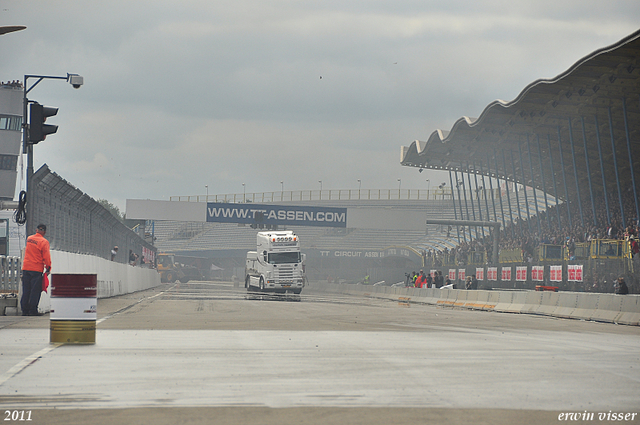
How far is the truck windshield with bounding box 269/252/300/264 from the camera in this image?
1724 inches

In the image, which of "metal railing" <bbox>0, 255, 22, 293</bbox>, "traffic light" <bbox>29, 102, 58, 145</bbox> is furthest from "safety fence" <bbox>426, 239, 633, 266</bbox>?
"metal railing" <bbox>0, 255, 22, 293</bbox>

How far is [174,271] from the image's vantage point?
89250 millimetres

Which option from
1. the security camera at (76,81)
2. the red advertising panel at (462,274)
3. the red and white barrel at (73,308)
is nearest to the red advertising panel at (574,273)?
the red advertising panel at (462,274)

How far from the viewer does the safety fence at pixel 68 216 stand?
17672 millimetres

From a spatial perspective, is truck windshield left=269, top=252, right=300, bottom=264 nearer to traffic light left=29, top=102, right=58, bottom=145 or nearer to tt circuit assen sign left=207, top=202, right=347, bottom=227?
tt circuit assen sign left=207, top=202, right=347, bottom=227

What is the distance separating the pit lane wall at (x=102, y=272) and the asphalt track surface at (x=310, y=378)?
5.90 metres

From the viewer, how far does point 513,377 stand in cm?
768

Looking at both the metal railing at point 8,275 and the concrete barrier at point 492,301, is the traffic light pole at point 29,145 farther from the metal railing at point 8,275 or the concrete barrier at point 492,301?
the concrete barrier at point 492,301

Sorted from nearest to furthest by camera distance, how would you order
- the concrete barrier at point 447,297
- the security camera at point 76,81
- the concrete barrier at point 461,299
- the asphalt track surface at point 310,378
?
the asphalt track surface at point 310,378 → the security camera at point 76,81 → the concrete barrier at point 461,299 → the concrete barrier at point 447,297

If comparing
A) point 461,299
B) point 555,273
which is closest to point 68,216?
point 461,299

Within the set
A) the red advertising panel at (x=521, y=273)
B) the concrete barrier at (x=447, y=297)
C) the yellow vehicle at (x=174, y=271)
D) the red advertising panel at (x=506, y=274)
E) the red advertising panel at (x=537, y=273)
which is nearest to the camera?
the red advertising panel at (x=537, y=273)

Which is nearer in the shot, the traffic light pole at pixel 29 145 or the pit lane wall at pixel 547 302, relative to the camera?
the traffic light pole at pixel 29 145

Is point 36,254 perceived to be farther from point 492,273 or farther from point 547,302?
point 492,273

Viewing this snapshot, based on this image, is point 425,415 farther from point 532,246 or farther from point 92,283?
point 532,246
